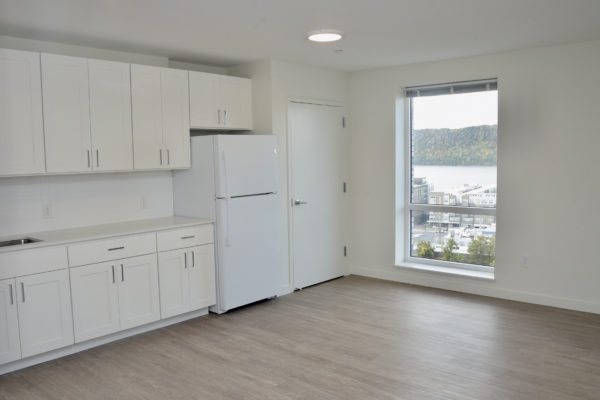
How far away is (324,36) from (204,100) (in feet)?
4.68

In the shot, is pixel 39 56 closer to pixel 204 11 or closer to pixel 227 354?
pixel 204 11

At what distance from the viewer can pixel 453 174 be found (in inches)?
207

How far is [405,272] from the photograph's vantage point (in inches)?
218

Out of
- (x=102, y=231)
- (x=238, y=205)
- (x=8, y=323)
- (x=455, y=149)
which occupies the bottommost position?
(x=8, y=323)

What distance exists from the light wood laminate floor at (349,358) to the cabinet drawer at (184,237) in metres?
0.71

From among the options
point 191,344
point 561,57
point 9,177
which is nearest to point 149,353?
point 191,344

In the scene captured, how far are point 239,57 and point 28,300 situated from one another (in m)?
2.82

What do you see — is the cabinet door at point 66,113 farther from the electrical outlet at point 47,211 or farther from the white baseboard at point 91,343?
the white baseboard at point 91,343

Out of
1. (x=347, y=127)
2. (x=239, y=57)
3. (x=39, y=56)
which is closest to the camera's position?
(x=39, y=56)

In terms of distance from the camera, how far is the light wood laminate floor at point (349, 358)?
3055 mm

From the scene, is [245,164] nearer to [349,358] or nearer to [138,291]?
[138,291]

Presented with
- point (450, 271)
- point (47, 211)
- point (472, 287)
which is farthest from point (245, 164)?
point (472, 287)

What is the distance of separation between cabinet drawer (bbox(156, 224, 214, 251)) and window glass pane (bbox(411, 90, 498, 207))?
97.6 inches

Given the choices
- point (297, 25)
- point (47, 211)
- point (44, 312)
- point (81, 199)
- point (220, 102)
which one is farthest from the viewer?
point (220, 102)
